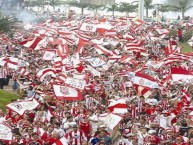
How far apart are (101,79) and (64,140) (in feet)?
35.5

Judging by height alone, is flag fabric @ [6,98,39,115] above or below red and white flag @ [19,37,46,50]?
above

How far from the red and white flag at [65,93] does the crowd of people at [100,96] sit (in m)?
0.18

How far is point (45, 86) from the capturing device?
87.4ft

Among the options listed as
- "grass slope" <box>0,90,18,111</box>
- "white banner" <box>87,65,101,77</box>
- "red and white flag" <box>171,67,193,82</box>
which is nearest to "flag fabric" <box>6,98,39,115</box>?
"red and white flag" <box>171,67,193,82</box>

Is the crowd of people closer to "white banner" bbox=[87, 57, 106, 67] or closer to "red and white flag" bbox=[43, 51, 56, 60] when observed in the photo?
"white banner" bbox=[87, 57, 106, 67]

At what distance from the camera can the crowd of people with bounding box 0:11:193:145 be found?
61.0ft

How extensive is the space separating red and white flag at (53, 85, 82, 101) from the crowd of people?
18cm

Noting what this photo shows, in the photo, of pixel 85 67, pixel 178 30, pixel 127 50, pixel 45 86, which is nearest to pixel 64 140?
pixel 45 86

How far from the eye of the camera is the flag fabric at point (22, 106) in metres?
20.3

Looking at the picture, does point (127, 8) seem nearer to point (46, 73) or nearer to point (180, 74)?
point (46, 73)

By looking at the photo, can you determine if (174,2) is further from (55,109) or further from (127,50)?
(55,109)

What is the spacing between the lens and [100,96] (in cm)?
2561

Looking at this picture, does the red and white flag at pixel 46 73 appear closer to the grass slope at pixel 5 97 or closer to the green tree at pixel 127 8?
the grass slope at pixel 5 97

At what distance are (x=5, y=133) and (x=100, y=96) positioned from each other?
857 centimetres
